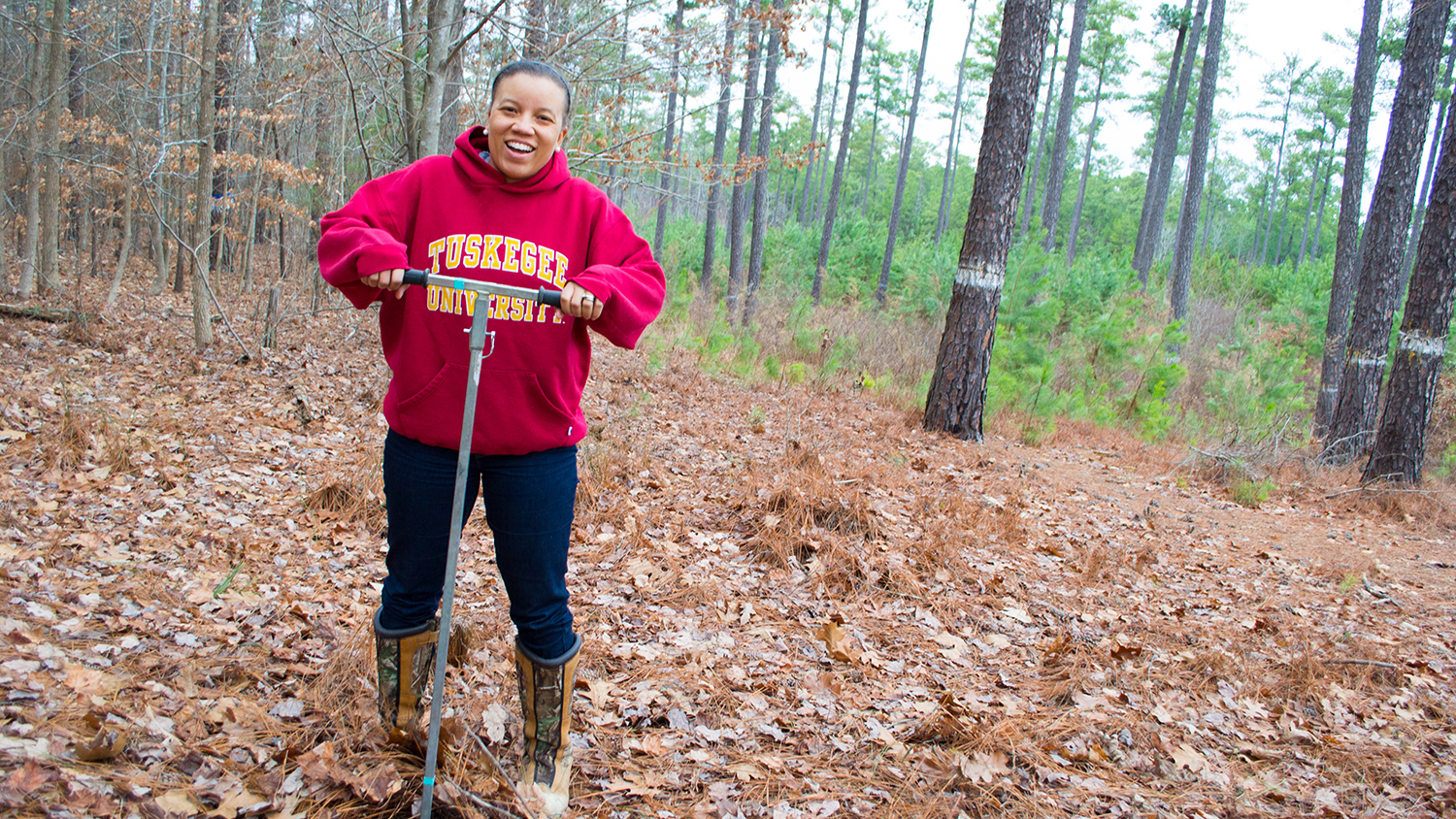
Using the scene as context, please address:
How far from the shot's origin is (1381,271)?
8.74 meters

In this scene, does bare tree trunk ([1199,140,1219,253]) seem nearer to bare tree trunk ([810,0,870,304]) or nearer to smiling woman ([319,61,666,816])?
bare tree trunk ([810,0,870,304])

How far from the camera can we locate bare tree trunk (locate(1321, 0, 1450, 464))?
8.52 meters

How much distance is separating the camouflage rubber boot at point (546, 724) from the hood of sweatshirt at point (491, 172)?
1.32m

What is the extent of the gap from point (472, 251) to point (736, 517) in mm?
3256

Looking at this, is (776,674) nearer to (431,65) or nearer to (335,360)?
(431,65)

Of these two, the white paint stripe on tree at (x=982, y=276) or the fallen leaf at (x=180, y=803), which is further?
the white paint stripe on tree at (x=982, y=276)

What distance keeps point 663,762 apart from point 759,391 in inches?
266

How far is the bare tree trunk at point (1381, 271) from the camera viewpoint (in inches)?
336

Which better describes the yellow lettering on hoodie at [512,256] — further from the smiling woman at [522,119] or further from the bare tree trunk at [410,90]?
the bare tree trunk at [410,90]

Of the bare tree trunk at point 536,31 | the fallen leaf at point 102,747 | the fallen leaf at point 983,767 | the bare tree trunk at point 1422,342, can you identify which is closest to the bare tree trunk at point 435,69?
the bare tree trunk at point 536,31

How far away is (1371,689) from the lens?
12.0 ft

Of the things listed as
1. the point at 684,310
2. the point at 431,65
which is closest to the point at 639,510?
the point at 431,65

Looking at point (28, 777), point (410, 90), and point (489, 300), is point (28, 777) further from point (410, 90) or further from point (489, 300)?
point (410, 90)

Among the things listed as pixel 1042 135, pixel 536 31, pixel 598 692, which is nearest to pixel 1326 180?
pixel 1042 135
